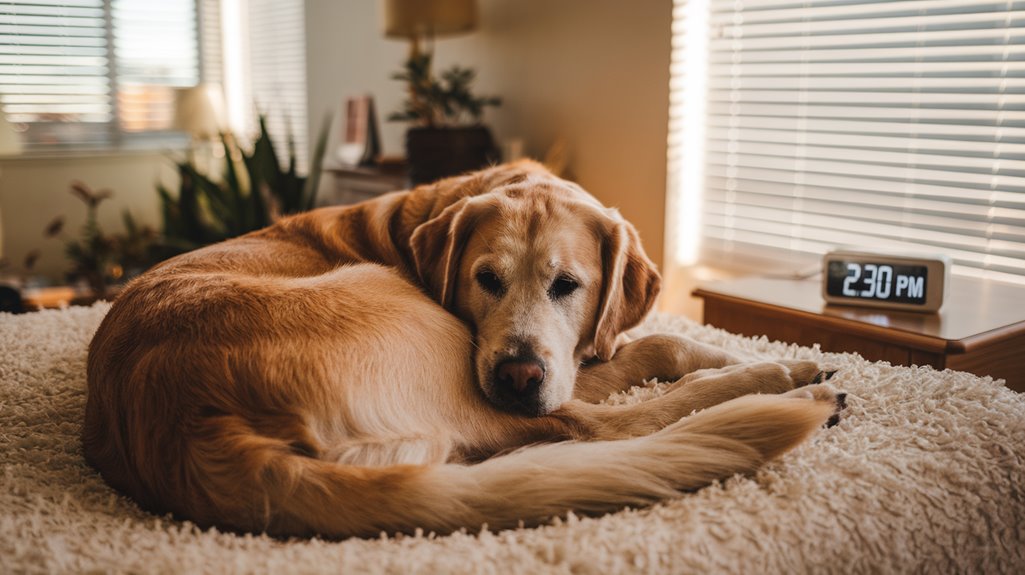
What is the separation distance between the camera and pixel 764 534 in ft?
3.18

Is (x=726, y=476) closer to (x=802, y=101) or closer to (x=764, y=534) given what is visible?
(x=764, y=534)

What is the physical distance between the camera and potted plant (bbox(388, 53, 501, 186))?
11.9 ft

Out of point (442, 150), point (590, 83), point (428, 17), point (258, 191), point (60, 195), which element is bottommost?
point (60, 195)

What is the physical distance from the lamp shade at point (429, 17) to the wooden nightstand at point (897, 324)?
2122 mm

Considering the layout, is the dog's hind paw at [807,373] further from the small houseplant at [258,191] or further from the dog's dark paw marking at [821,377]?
the small houseplant at [258,191]

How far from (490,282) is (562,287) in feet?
0.49

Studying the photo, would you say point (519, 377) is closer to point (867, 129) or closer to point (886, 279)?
point (886, 279)

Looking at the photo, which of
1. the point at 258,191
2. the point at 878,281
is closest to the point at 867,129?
the point at 878,281

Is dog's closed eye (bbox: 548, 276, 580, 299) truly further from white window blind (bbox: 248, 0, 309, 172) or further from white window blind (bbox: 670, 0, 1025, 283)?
white window blind (bbox: 248, 0, 309, 172)

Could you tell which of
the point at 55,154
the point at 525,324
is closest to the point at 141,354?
the point at 525,324

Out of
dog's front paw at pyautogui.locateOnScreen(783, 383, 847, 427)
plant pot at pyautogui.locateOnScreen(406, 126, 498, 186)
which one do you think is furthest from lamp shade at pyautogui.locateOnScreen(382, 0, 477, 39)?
dog's front paw at pyautogui.locateOnScreen(783, 383, 847, 427)

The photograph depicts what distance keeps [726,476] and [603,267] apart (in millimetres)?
650

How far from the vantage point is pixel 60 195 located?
6207 mm

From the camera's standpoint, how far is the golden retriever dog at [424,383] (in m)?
1.04
